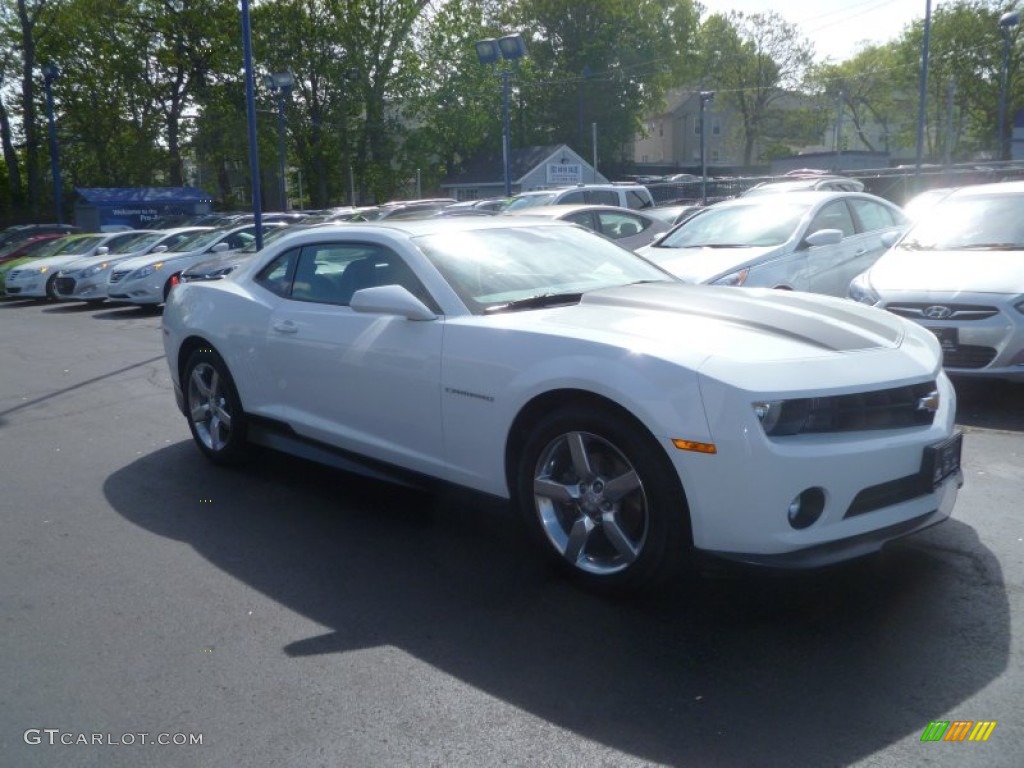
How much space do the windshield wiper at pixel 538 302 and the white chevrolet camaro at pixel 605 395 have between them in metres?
0.01

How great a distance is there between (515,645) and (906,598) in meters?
1.57

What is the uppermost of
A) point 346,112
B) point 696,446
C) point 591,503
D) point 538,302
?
point 346,112

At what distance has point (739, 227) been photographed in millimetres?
9680

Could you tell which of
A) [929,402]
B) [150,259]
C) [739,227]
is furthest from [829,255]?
[150,259]

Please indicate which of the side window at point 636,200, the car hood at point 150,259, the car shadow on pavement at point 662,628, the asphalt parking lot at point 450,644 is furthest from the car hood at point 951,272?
the car hood at point 150,259

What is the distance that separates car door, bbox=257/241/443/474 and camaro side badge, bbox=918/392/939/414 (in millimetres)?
Answer: 2059

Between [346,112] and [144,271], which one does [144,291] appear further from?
[346,112]

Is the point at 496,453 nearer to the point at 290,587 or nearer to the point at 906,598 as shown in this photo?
the point at 290,587

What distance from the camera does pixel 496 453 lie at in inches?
173

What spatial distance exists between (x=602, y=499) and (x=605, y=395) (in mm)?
435

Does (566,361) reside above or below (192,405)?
above

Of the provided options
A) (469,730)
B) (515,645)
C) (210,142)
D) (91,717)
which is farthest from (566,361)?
(210,142)

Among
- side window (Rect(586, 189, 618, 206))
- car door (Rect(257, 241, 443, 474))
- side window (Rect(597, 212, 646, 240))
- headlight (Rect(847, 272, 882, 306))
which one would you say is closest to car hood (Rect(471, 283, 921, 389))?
car door (Rect(257, 241, 443, 474))

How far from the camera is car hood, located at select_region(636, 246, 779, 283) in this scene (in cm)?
859
